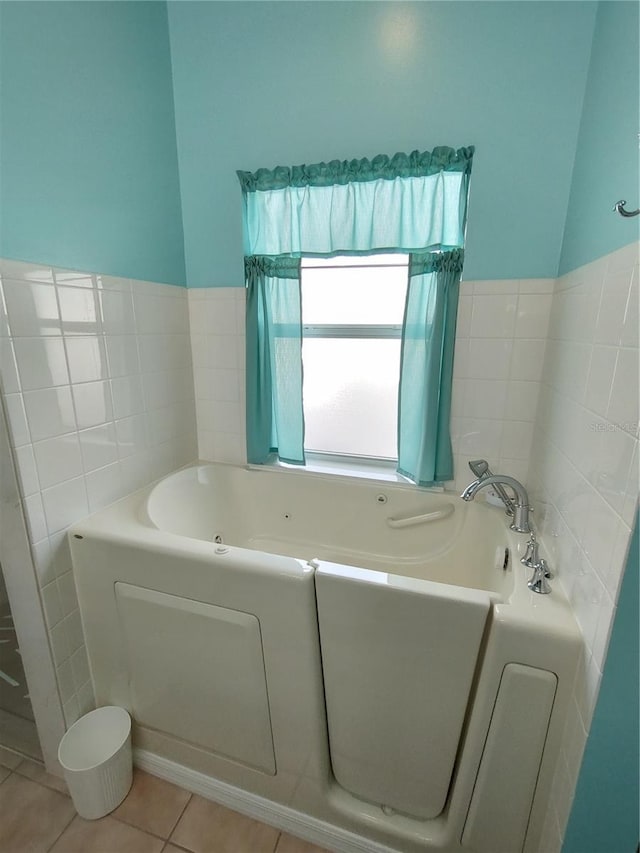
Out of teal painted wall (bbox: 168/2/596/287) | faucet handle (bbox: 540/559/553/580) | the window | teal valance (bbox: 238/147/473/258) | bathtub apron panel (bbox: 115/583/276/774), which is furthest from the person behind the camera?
the window

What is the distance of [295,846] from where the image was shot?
3.76ft

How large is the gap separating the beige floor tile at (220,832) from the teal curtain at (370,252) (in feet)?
4.32

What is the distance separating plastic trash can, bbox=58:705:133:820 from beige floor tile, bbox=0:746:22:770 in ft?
1.06

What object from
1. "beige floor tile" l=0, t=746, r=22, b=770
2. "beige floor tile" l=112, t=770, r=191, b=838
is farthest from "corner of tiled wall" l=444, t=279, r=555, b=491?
"beige floor tile" l=0, t=746, r=22, b=770

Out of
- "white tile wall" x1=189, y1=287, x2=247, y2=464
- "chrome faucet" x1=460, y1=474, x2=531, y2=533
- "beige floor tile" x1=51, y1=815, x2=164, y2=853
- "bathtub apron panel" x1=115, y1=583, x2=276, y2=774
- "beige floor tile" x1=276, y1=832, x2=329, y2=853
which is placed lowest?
"beige floor tile" x1=276, y1=832, x2=329, y2=853

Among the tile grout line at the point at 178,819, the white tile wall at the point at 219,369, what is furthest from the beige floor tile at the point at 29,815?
the white tile wall at the point at 219,369

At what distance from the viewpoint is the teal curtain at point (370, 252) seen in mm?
1455

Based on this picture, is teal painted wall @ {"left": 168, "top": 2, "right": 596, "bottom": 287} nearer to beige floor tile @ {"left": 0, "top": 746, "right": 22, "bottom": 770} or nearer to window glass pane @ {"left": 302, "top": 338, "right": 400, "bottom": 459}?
window glass pane @ {"left": 302, "top": 338, "right": 400, "bottom": 459}

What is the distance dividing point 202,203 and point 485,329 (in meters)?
1.40

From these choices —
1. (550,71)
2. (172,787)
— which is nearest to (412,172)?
(550,71)

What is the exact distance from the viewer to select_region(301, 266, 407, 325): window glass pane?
172 cm

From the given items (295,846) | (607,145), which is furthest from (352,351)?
(295,846)

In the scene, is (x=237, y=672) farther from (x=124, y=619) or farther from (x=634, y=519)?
(x=634, y=519)

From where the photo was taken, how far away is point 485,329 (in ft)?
5.05
